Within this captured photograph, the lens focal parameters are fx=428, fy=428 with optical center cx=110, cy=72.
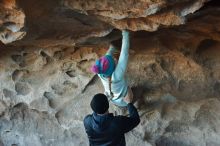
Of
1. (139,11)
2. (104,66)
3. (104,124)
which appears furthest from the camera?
(104,66)

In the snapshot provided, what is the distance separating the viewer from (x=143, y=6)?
1896 mm

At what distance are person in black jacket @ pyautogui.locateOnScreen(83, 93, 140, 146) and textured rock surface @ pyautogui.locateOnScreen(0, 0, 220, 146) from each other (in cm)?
38

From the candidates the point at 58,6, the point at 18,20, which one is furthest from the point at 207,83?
the point at 18,20

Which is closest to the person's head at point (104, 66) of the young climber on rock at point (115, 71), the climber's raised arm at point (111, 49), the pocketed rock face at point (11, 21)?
the young climber on rock at point (115, 71)

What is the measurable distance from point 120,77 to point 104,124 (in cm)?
31

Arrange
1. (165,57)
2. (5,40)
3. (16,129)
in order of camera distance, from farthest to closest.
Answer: (16,129) < (165,57) < (5,40)

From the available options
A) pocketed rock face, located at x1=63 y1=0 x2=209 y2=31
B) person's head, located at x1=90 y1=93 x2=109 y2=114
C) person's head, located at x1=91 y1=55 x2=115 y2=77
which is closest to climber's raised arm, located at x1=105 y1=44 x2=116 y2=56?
person's head, located at x1=91 y1=55 x2=115 y2=77

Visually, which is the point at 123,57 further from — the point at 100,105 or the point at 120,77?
the point at 100,105

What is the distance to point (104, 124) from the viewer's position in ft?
6.74

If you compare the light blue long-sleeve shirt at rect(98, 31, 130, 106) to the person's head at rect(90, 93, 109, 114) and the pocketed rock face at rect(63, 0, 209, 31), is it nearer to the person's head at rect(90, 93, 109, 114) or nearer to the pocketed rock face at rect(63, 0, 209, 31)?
the pocketed rock face at rect(63, 0, 209, 31)

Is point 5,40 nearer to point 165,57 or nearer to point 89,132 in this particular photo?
point 89,132

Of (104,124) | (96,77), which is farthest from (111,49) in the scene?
(104,124)

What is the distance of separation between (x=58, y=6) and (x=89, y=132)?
25.2 inches

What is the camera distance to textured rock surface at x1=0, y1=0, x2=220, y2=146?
207cm
